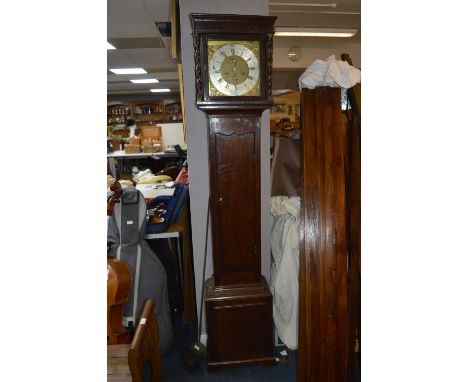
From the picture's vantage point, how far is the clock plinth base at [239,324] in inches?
88.4

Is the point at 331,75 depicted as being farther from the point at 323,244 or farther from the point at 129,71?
the point at 129,71

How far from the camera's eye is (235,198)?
2.16 metres

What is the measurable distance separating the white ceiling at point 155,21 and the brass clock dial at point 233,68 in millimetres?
1905

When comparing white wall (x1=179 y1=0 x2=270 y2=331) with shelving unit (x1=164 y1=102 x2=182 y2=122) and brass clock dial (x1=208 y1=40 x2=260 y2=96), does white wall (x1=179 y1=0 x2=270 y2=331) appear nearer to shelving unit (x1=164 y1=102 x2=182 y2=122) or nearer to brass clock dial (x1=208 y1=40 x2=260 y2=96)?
brass clock dial (x1=208 y1=40 x2=260 y2=96)

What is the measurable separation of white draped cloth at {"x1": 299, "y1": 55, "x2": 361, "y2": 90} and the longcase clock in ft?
0.91

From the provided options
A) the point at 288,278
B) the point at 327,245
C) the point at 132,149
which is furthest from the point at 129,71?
the point at 327,245

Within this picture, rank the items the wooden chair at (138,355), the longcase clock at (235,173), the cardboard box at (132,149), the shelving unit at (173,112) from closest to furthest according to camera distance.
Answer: the wooden chair at (138,355) → the longcase clock at (235,173) → the cardboard box at (132,149) → the shelving unit at (173,112)

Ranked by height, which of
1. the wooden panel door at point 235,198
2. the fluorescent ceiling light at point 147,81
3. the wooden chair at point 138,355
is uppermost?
the fluorescent ceiling light at point 147,81

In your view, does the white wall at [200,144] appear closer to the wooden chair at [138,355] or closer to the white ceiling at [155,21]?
the wooden chair at [138,355]

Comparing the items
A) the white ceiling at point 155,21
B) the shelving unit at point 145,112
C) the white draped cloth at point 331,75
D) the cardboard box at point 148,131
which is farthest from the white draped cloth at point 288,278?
the shelving unit at point 145,112

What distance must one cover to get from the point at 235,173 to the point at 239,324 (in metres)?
0.98

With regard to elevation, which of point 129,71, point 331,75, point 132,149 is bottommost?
point 132,149

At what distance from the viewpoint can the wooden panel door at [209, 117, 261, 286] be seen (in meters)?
2.09
